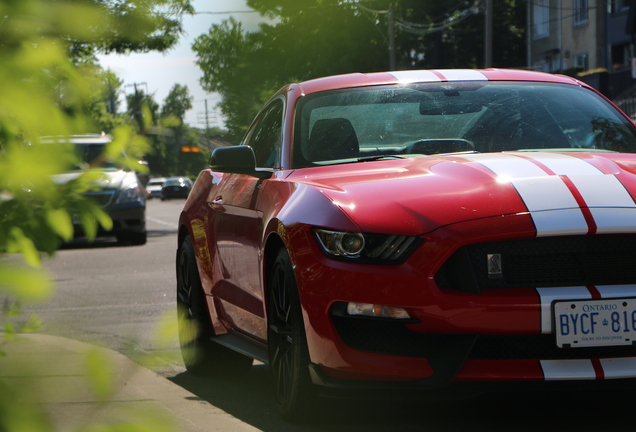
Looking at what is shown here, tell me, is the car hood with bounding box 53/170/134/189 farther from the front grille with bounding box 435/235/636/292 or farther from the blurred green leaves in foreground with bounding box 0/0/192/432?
the front grille with bounding box 435/235/636/292

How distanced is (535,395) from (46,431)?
403 centimetres

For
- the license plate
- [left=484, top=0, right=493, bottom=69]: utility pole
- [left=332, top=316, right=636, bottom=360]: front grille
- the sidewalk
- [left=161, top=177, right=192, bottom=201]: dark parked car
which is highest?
[left=484, top=0, right=493, bottom=69]: utility pole

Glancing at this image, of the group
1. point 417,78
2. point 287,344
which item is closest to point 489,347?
point 287,344

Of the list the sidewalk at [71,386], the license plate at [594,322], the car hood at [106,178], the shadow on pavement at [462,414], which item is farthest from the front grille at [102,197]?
the shadow on pavement at [462,414]

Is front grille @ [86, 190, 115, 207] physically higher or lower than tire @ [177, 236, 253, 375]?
higher

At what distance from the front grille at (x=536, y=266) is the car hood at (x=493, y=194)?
0.07 m

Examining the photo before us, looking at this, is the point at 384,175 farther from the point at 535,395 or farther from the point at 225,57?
the point at 225,57

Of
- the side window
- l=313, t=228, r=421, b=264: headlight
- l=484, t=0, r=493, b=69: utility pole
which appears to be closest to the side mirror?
the side window

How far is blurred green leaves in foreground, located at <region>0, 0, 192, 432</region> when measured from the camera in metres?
0.98

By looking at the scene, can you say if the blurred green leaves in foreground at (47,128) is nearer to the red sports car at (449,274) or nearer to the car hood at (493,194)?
the red sports car at (449,274)

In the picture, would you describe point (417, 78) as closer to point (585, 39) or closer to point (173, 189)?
point (585, 39)

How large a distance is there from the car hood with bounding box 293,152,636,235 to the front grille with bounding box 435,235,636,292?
0.07 metres

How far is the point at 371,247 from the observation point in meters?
3.85

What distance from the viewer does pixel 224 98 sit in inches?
95.8
